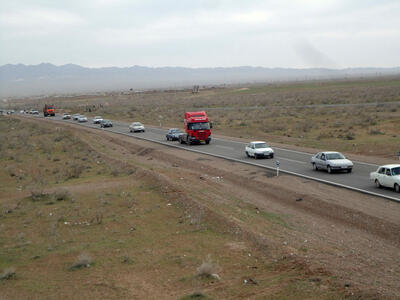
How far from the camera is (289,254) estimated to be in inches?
518

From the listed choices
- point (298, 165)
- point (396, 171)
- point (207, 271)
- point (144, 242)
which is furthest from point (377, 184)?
point (207, 271)

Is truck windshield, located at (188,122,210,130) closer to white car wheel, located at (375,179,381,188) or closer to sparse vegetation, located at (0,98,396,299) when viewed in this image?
sparse vegetation, located at (0,98,396,299)

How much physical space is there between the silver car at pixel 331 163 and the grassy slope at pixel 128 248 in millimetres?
9055

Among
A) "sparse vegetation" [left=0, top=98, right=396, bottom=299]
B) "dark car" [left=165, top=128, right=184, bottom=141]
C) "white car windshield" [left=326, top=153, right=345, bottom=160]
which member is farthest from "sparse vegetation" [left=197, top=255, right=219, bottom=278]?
"dark car" [left=165, top=128, right=184, bottom=141]

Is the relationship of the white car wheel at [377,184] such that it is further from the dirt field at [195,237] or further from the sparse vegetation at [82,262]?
the sparse vegetation at [82,262]

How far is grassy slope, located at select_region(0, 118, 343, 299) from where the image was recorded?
38.2 feet

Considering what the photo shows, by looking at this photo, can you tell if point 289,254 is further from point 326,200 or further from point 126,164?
point 126,164

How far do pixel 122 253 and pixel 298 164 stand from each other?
18313 millimetres

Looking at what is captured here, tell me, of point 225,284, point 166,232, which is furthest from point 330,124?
point 225,284

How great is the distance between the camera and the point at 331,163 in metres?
26.7

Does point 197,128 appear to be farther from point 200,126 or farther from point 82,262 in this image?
point 82,262

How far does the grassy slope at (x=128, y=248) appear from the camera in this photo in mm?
11648

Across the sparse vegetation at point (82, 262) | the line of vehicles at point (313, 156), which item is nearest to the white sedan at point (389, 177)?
the line of vehicles at point (313, 156)

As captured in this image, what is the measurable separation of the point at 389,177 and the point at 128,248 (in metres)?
13.3
